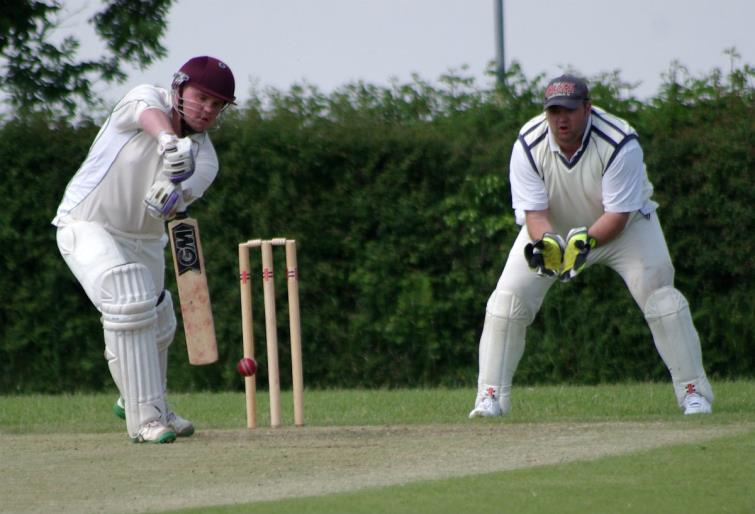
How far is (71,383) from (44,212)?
1286 mm

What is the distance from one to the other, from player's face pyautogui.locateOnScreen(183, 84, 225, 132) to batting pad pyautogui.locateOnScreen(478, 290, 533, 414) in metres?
1.75

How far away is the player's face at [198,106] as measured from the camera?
6.02m

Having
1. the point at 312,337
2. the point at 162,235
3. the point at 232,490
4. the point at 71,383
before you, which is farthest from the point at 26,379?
the point at 232,490

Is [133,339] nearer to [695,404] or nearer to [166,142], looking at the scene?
[166,142]

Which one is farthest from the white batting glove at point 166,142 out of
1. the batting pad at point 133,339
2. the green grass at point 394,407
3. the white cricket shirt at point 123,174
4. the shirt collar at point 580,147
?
the shirt collar at point 580,147

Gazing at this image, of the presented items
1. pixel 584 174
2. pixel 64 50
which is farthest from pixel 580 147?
pixel 64 50

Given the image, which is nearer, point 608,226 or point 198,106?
point 198,106

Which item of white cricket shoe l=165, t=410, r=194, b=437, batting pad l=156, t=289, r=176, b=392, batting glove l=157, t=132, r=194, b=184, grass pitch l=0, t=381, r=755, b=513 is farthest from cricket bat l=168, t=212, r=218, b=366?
batting glove l=157, t=132, r=194, b=184

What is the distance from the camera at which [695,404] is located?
686 cm

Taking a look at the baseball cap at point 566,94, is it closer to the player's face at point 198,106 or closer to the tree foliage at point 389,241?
the player's face at point 198,106

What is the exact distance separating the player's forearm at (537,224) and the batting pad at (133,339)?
5.90 feet

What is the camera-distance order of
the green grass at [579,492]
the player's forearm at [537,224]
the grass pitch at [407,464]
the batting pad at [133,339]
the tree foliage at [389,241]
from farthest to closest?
the tree foliage at [389,241] < the player's forearm at [537,224] < the batting pad at [133,339] < the grass pitch at [407,464] < the green grass at [579,492]

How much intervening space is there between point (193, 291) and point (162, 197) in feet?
2.30

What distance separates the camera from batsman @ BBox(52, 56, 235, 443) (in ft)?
19.4
